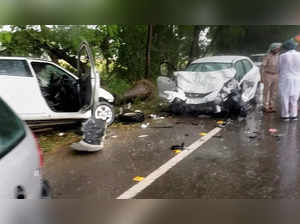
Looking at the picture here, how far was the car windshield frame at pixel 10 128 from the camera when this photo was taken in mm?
1619

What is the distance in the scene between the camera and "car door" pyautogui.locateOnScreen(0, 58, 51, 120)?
5.53ft

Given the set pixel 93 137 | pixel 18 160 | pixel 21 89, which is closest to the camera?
pixel 18 160

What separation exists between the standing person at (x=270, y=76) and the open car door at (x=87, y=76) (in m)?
1.00

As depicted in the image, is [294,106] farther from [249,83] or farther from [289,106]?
[249,83]

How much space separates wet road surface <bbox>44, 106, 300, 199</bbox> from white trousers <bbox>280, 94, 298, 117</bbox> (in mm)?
56

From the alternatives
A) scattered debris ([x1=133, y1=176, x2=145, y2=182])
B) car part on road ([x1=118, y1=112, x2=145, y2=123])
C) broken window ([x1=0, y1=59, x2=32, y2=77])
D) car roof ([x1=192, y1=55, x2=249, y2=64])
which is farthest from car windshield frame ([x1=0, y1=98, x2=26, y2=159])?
car roof ([x1=192, y1=55, x2=249, y2=64])

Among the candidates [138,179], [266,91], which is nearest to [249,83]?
[266,91]

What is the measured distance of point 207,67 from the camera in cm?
183

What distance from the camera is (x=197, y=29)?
1.68 meters

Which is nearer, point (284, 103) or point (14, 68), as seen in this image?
point (14, 68)

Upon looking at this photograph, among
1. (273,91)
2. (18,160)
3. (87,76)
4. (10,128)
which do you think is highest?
(87,76)

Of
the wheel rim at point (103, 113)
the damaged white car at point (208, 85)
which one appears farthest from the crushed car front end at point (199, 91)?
the wheel rim at point (103, 113)

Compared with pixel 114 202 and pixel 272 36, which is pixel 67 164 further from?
pixel 272 36

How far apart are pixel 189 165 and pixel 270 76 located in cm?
72
